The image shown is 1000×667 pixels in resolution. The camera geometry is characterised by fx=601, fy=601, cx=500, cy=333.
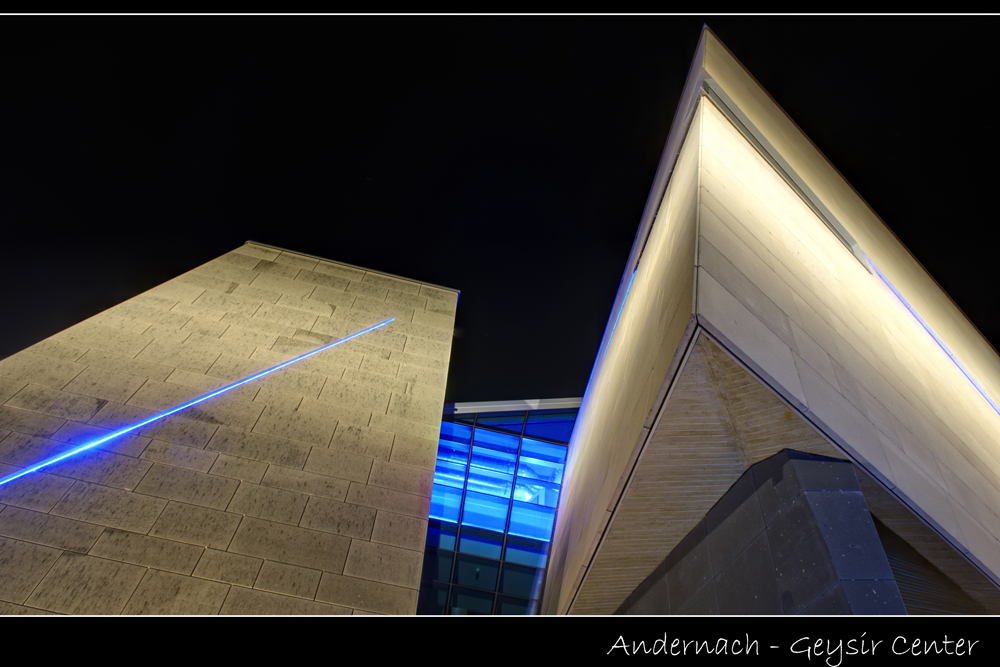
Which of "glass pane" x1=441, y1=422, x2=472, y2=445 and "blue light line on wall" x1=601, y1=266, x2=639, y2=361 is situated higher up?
"blue light line on wall" x1=601, y1=266, x2=639, y2=361

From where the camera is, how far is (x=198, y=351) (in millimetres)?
9023

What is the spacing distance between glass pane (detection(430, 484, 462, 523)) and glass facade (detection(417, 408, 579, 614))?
23 millimetres

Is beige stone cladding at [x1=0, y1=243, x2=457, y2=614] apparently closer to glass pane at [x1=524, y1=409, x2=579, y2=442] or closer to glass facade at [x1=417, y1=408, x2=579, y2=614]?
glass facade at [x1=417, y1=408, x2=579, y2=614]

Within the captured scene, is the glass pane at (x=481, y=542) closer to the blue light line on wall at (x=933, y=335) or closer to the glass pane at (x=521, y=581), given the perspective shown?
the glass pane at (x=521, y=581)

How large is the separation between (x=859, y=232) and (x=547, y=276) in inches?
233

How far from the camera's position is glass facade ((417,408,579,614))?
13.6m

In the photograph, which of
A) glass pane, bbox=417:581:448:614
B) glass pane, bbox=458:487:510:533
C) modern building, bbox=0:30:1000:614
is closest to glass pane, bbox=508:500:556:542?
glass pane, bbox=458:487:510:533

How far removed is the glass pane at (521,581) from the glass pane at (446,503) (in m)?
1.73

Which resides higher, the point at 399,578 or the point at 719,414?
the point at 719,414

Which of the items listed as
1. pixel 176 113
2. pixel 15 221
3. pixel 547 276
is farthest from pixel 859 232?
pixel 15 221

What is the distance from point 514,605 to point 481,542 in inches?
62.0

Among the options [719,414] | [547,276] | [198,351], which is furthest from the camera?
[547,276]

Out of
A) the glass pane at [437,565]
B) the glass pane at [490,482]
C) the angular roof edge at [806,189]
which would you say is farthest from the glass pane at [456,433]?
the angular roof edge at [806,189]
